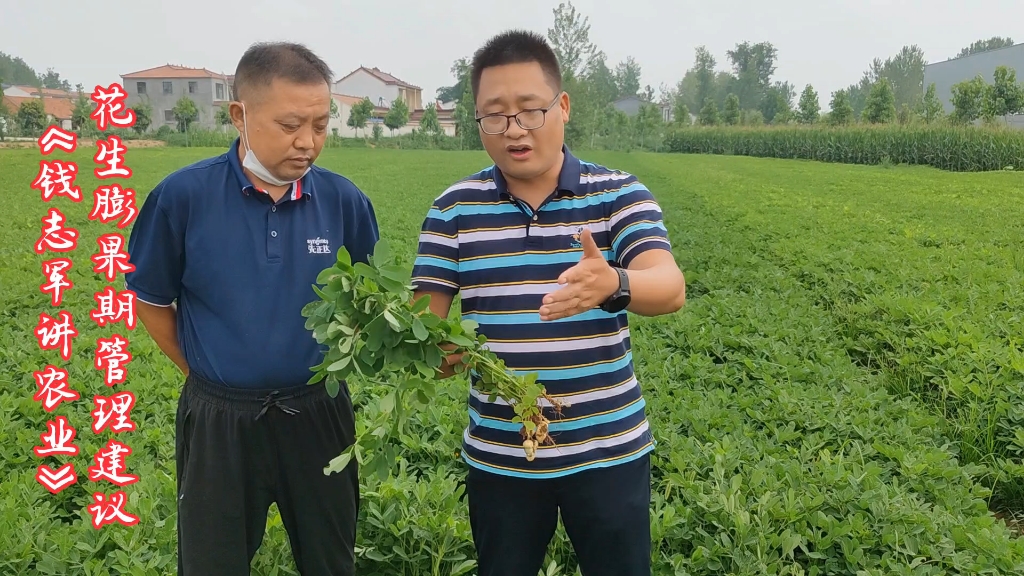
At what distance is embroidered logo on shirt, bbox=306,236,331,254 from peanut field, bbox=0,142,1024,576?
39cm

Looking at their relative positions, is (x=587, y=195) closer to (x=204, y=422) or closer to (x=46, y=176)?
(x=204, y=422)

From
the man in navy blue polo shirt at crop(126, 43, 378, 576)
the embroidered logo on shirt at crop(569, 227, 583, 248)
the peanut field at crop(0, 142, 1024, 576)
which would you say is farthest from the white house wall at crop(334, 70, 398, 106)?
the embroidered logo on shirt at crop(569, 227, 583, 248)

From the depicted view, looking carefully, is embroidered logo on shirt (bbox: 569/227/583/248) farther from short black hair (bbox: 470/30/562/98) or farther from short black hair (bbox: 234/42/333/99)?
short black hair (bbox: 234/42/333/99)

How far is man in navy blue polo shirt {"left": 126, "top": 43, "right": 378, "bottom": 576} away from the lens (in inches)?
80.5

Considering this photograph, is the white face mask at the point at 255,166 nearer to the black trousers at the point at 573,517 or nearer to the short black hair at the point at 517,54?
the short black hair at the point at 517,54

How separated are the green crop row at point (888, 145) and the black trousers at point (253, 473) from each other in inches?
1100

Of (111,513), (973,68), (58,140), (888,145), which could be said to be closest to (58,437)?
(111,513)

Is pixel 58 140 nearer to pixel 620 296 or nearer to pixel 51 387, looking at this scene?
pixel 51 387

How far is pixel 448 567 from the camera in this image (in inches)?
109

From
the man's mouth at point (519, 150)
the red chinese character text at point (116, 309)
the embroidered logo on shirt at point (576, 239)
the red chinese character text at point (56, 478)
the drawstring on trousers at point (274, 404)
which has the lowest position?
the red chinese character text at point (56, 478)

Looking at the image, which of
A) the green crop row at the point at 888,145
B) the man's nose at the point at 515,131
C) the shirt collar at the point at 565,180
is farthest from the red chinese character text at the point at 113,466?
the green crop row at the point at 888,145

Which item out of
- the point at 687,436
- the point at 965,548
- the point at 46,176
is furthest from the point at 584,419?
the point at 46,176

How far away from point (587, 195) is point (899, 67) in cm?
9194

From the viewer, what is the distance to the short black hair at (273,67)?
207 cm
